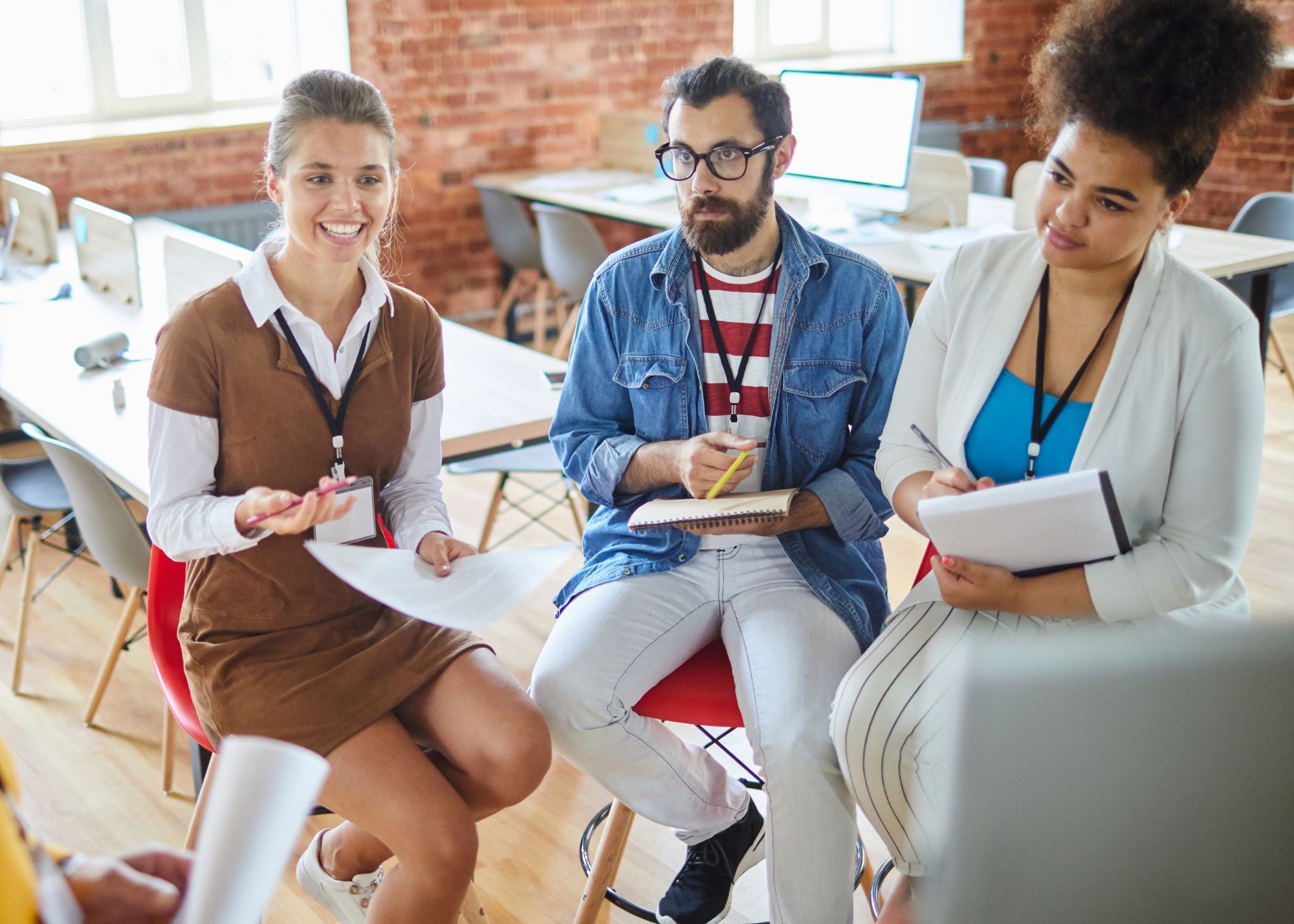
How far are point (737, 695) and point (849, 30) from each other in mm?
6062

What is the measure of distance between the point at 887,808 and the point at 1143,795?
98 cm

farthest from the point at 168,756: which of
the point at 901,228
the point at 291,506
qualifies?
the point at 901,228

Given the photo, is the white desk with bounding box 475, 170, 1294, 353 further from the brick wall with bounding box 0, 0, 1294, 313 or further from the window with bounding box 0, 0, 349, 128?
the window with bounding box 0, 0, 349, 128

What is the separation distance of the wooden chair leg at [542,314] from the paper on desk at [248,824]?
432 cm

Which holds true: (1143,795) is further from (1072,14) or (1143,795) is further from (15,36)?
(15,36)

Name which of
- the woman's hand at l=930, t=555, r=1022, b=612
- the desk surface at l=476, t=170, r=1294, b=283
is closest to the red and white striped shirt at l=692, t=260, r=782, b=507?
the woman's hand at l=930, t=555, r=1022, b=612

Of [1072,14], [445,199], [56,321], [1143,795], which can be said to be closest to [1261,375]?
[1072,14]

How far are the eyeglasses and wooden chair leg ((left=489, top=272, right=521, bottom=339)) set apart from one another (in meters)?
3.67

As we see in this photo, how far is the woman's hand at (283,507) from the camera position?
157cm

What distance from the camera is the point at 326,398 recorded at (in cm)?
178

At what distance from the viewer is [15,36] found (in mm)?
4828

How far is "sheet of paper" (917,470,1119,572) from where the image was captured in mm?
1421

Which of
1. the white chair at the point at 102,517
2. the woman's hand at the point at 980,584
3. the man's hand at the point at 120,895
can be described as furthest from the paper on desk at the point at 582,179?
the man's hand at the point at 120,895

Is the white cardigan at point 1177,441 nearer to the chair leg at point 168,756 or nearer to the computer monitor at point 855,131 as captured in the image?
the chair leg at point 168,756
